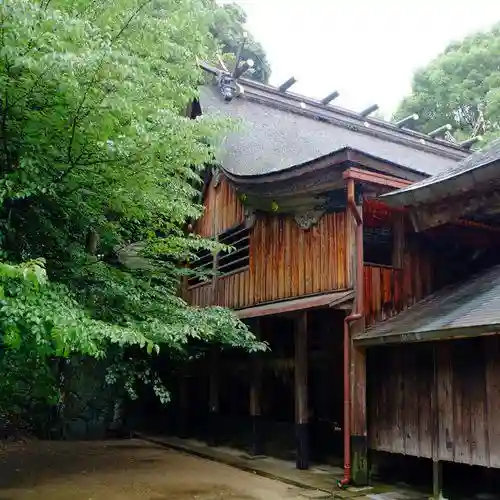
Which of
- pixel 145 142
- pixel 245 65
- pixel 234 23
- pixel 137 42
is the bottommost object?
pixel 145 142

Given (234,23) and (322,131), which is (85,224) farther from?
(234,23)

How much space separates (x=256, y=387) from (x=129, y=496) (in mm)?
3915

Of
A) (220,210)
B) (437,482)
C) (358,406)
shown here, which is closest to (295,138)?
(220,210)

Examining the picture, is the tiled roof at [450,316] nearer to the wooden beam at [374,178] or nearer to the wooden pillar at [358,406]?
the wooden pillar at [358,406]

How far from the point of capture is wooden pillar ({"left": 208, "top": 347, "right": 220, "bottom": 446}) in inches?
495

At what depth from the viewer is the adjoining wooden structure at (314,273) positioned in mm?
8055

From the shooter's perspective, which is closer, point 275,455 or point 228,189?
point 275,455

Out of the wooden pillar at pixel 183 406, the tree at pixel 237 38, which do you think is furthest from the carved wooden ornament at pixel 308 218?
the tree at pixel 237 38

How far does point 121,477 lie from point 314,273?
4438 millimetres

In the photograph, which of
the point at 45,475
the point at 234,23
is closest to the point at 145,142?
the point at 45,475

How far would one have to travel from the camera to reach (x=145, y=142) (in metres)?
6.17

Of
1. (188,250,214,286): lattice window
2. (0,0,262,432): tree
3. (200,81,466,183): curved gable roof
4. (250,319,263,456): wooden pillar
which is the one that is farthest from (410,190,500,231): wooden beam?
(188,250,214,286): lattice window

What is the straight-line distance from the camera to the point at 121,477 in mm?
8945

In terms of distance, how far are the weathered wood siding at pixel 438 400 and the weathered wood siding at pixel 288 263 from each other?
148cm
